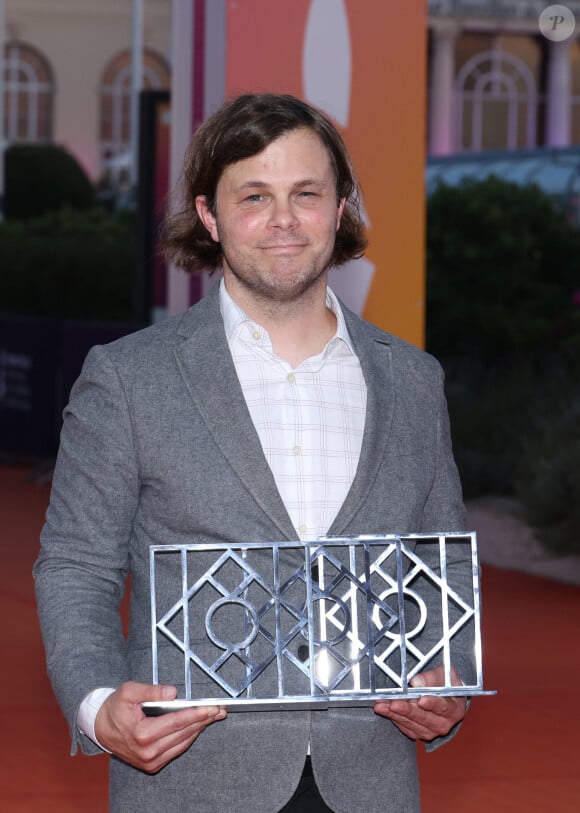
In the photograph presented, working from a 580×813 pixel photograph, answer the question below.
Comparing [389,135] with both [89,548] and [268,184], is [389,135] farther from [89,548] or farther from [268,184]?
[89,548]

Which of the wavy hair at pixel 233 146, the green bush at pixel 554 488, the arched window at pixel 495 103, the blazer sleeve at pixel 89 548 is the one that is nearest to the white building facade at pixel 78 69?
the arched window at pixel 495 103

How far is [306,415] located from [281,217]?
320mm

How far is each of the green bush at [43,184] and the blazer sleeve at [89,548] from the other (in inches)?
1503

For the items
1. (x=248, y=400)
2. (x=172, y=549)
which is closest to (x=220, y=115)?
(x=248, y=400)

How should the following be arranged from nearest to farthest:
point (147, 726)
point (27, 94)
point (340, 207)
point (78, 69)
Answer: point (147, 726) → point (340, 207) → point (78, 69) → point (27, 94)

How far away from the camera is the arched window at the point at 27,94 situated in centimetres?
6319

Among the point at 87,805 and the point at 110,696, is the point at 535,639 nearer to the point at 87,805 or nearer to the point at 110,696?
the point at 87,805

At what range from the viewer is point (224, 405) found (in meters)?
2.71

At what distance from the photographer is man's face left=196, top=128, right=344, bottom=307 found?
272 centimetres

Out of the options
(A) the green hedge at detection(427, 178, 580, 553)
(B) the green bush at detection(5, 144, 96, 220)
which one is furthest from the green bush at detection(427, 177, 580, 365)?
(B) the green bush at detection(5, 144, 96, 220)

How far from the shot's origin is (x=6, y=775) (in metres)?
6.04

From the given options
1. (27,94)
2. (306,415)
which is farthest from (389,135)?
(27,94)

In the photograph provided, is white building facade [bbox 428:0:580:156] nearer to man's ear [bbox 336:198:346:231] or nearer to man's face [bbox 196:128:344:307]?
man's ear [bbox 336:198:346:231]

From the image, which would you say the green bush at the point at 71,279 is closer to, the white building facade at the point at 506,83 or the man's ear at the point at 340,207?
the man's ear at the point at 340,207
